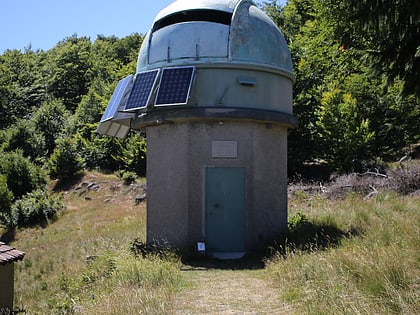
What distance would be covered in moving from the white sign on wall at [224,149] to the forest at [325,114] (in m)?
3.65

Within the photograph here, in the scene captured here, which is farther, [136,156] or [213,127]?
[136,156]

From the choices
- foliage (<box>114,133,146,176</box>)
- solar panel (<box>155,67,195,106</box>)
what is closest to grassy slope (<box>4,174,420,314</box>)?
solar panel (<box>155,67,195,106</box>)

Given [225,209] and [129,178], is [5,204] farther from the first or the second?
[225,209]

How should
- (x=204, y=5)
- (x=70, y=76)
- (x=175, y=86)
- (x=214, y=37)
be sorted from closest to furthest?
(x=175, y=86), (x=214, y=37), (x=204, y=5), (x=70, y=76)

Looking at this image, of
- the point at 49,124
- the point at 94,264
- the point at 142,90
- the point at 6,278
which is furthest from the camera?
the point at 49,124

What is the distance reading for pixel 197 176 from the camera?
12.1m

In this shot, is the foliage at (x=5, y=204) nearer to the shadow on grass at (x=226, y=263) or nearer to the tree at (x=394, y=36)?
the shadow on grass at (x=226, y=263)

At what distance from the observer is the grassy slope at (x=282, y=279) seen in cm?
612

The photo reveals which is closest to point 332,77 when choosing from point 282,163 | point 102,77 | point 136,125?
point 282,163

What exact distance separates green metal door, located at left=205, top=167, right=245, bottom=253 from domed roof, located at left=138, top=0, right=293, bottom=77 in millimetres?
2855

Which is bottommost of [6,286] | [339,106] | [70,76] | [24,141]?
[6,286]

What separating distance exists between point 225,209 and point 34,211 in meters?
18.2

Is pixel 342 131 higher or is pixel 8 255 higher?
pixel 342 131

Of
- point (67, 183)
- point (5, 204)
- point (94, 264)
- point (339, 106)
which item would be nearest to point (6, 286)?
point (94, 264)
